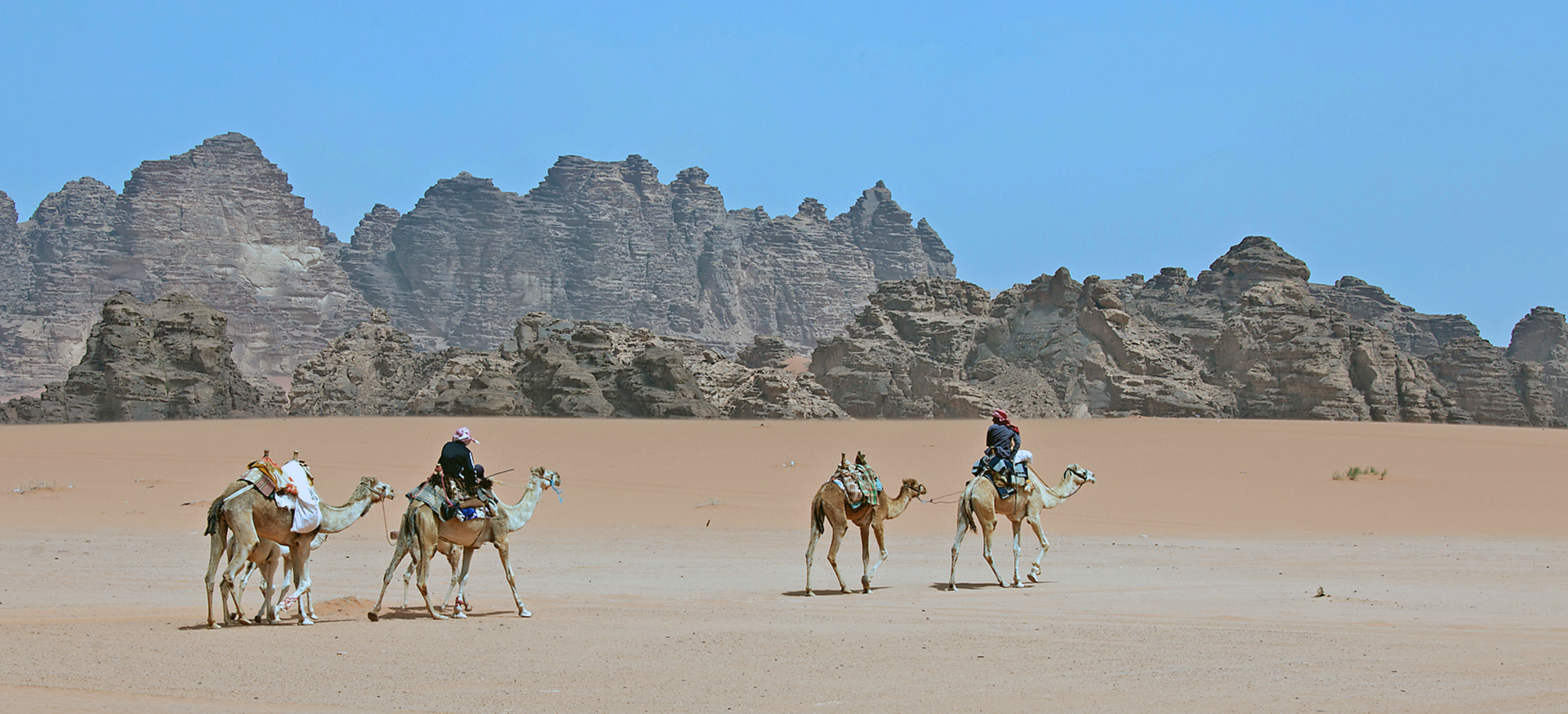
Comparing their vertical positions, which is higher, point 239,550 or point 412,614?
point 239,550

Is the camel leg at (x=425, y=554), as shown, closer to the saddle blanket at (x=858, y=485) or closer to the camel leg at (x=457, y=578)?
the camel leg at (x=457, y=578)

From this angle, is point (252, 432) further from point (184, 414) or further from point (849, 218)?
point (849, 218)

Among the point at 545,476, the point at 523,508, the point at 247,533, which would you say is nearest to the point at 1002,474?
the point at 545,476

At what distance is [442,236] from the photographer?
563 feet

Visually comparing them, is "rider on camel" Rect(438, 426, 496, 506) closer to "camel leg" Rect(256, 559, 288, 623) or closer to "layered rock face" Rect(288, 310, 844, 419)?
"camel leg" Rect(256, 559, 288, 623)

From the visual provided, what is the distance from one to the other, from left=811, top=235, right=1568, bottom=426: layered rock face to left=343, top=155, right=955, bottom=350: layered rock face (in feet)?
315

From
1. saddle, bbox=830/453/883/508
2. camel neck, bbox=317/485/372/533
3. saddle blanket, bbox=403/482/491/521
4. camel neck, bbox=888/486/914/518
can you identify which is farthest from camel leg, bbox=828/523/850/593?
camel neck, bbox=317/485/372/533

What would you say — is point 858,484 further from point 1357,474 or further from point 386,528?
point 1357,474

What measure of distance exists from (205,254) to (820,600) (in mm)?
155870

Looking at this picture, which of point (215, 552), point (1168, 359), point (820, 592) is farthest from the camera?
point (1168, 359)

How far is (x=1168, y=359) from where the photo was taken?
56781 mm

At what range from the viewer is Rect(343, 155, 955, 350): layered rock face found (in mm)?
167250

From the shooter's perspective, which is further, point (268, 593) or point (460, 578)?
→ point (460, 578)

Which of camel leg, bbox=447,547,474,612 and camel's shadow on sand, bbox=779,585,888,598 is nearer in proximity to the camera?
camel leg, bbox=447,547,474,612
